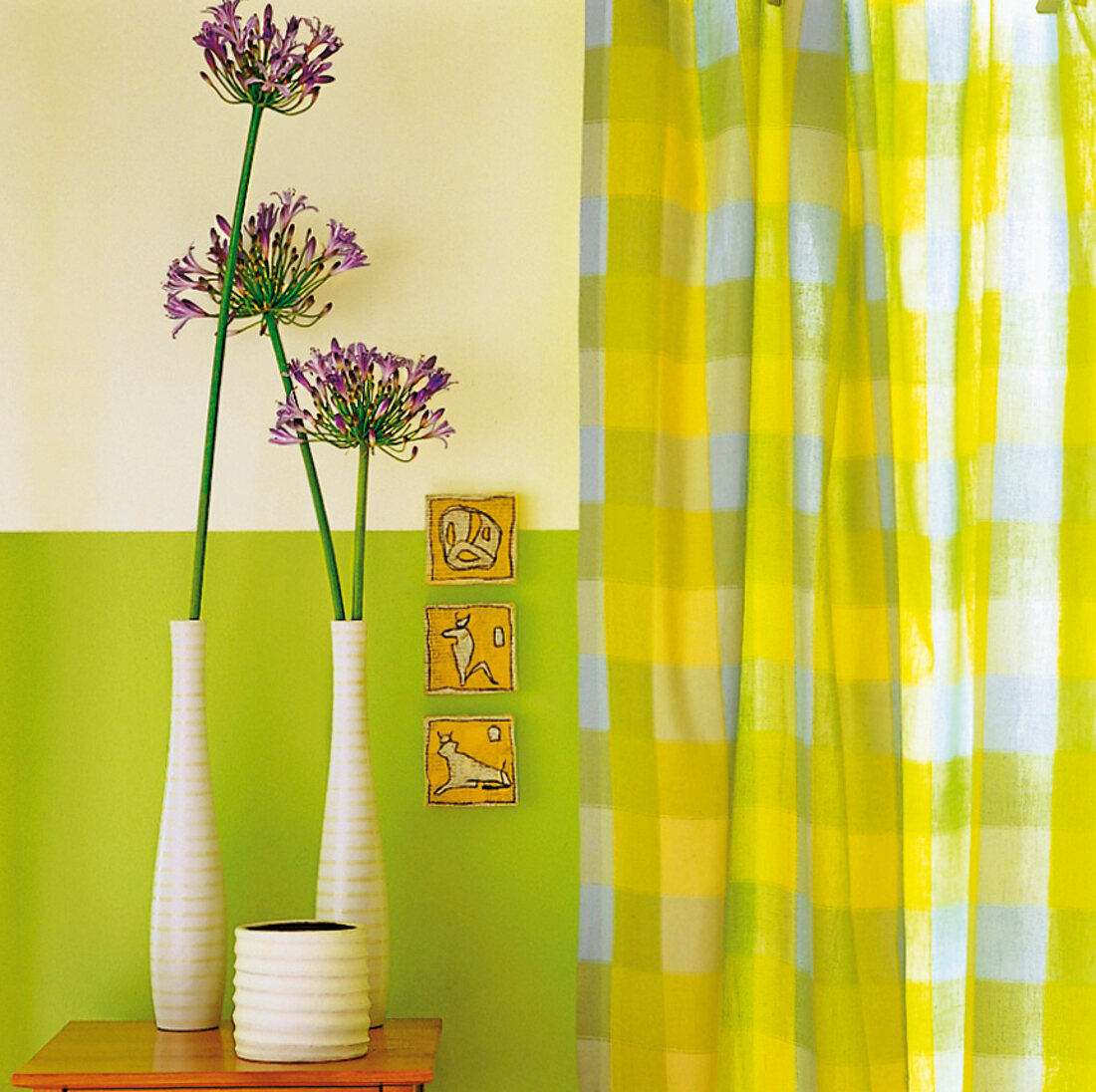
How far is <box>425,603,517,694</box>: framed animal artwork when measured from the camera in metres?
1.85

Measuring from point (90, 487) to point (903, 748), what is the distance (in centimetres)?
117

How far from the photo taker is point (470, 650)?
185cm

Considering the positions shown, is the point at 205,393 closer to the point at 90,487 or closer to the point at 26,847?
the point at 90,487

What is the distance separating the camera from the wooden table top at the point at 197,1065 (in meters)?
1.51

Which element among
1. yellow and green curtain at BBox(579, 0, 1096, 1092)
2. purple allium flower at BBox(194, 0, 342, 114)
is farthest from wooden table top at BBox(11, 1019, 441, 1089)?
purple allium flower at BBox(194, 0, 342, 114)

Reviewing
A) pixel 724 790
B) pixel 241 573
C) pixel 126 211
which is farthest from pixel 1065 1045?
pixel 126 211

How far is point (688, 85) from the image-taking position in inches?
72.3

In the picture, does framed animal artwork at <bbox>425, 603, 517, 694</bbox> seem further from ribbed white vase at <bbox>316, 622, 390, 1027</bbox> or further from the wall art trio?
ribbed white vase at <bbox>316, 622, 390, 1027</bbox>

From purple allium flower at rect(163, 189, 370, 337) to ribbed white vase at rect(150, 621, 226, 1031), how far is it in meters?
0.43

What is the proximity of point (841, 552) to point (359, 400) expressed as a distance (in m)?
0.66

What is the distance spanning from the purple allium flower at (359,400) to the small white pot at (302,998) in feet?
2.01

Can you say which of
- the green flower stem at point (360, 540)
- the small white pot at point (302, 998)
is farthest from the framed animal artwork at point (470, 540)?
the small white pot at point (302, 998)

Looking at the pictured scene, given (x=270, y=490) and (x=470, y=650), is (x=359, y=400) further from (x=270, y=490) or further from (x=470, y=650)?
(x=470, y=650)

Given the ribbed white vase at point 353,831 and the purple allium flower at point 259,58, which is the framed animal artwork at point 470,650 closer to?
the ribbed white vase at point 353,831
